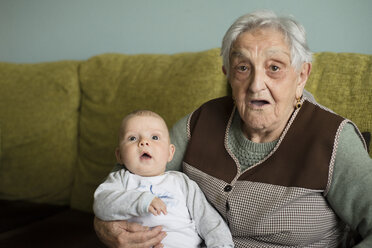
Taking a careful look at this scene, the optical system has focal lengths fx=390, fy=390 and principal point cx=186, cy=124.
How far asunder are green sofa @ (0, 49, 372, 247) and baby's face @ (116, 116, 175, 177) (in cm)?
63

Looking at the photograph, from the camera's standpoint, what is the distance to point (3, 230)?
201 cm

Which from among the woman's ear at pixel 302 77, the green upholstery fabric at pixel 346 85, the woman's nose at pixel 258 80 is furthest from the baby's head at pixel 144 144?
the green upholstery fabric at pixel 346 85

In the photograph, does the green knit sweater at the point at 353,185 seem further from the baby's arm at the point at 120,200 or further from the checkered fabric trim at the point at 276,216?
the baby's arm at the point at 120,200

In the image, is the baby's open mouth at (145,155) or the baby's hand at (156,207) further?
the baby's open mouth at (145,155)

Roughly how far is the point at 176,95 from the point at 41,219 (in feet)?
3.46

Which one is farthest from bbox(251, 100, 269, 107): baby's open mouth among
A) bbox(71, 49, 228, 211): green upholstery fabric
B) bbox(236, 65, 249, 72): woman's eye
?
bbox(71, 49, 228, 211): green upholstery fabric

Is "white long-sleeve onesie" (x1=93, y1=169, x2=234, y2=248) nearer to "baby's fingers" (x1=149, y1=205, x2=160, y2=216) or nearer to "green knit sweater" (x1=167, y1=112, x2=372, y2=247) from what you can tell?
"baby's fingers" (x1=149, y1=205, x2=160, y2=216)

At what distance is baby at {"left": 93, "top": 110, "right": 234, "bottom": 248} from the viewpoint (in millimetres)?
1229

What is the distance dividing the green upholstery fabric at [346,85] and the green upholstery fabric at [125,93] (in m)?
0.49

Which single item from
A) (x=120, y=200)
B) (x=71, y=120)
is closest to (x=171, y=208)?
(x=120, y=200)

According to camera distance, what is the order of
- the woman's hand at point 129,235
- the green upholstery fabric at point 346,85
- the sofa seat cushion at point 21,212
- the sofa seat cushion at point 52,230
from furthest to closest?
the sofa seat cushion at point 21,212 → the sofa seat cushion at point 52,230 → the green upholstery fabric at point 346,85 → the woman's hand at point 129,235

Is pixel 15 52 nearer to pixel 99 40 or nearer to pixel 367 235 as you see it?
pixel 99 40

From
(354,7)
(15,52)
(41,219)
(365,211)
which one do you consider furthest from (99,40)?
(365,211)

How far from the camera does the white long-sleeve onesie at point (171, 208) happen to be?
1201mm
